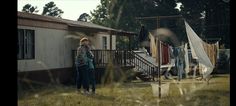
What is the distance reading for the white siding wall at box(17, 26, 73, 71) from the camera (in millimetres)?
15196

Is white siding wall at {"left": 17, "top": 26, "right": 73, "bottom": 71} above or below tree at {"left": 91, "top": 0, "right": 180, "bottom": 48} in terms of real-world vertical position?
below

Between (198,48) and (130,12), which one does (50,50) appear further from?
(130,12)

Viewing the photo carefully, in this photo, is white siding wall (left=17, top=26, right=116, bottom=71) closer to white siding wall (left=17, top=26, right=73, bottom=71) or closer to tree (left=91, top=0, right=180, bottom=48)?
white siding wall (left=17, top=26, right=73, bottom=71)

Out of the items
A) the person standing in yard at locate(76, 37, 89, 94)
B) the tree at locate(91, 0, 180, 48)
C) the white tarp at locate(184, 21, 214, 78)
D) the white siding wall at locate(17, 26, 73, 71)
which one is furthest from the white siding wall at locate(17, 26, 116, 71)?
the tree at locate(91, 0, 180, 48)

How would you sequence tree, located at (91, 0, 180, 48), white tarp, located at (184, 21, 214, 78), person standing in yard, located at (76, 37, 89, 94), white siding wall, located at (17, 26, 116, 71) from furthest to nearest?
1. tree, located at (91, 0, 180, 48)
2. white siding wall, located at (17, 26, 116, 71)
3. white tarp, located at (184, 21, 214, 78)
4. person standing in yard, located at (76, 37, 89, 94)

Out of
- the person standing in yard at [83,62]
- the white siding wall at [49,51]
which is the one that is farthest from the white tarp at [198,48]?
the white siding wall at [49,51]

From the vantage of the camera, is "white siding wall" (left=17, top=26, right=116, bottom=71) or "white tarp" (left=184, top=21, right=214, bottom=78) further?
"white siding wall" (left=17, top=26, right=116, bottom=71)

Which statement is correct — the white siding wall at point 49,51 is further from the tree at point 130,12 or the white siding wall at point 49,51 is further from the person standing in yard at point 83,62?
the tree at point 130,12

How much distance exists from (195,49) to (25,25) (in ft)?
19.8

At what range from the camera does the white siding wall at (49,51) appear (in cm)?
1520

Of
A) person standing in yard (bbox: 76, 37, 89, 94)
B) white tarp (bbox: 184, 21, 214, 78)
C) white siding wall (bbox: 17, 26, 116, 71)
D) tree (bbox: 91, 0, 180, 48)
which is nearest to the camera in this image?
person standing in yard (bbox: 76, 37, 89, 94)

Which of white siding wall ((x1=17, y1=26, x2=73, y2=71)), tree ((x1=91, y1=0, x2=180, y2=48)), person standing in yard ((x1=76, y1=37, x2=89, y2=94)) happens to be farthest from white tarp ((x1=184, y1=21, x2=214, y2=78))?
tree ((x1=91, y1=0, x2=180, y2=48))

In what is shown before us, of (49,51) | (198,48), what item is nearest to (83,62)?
(198,48)

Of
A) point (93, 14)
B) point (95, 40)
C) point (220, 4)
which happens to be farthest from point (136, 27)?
point (95, 40)
